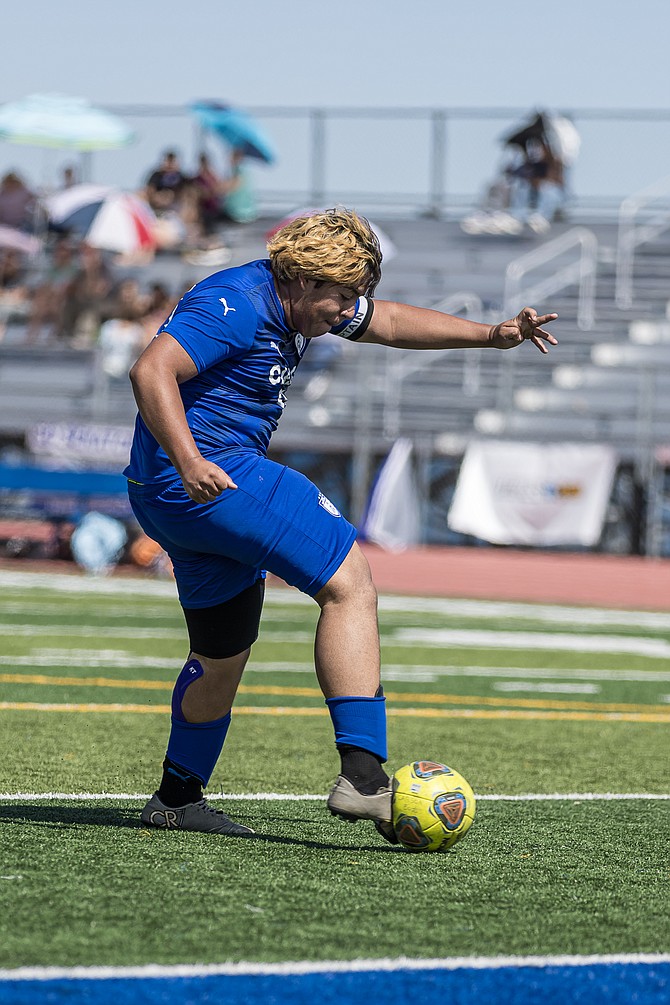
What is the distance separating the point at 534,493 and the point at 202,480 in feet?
48.9

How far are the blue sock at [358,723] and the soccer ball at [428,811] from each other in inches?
4.4

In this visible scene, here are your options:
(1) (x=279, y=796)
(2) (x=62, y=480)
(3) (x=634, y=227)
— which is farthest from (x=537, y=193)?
(1) (x=279, y=796)

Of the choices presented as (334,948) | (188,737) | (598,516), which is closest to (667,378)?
(598,516)

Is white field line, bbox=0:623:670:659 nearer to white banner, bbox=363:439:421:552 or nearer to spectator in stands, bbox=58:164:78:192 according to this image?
white banner, bbox=363:439:421:552

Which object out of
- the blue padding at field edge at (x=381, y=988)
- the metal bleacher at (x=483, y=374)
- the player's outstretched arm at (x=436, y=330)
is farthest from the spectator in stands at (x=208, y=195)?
the blue padding at field edge at (x=381, y=988)

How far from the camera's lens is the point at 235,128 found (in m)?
24.8

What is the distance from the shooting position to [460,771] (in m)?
5.87

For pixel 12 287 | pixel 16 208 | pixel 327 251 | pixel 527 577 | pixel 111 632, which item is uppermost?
pixel 16 208

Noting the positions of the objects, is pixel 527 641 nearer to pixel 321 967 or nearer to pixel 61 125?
pixel 321 967

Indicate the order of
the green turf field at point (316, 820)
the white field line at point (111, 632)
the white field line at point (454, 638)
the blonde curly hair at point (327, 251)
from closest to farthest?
the green turf field at point (316, 820), the blonde curly hair at point (327, 251), the white field line at point (111, 632), the white field line at point (454, 638)

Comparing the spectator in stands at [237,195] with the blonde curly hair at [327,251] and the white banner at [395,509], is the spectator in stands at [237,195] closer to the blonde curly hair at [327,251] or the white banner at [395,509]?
the white banner at [395,509]

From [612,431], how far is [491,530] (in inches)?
95.4

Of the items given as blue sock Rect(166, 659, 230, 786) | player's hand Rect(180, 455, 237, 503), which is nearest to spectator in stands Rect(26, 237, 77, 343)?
blue sock Rect(166, 659, 230, 786)

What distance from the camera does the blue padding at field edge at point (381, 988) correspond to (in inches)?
Result: 108
